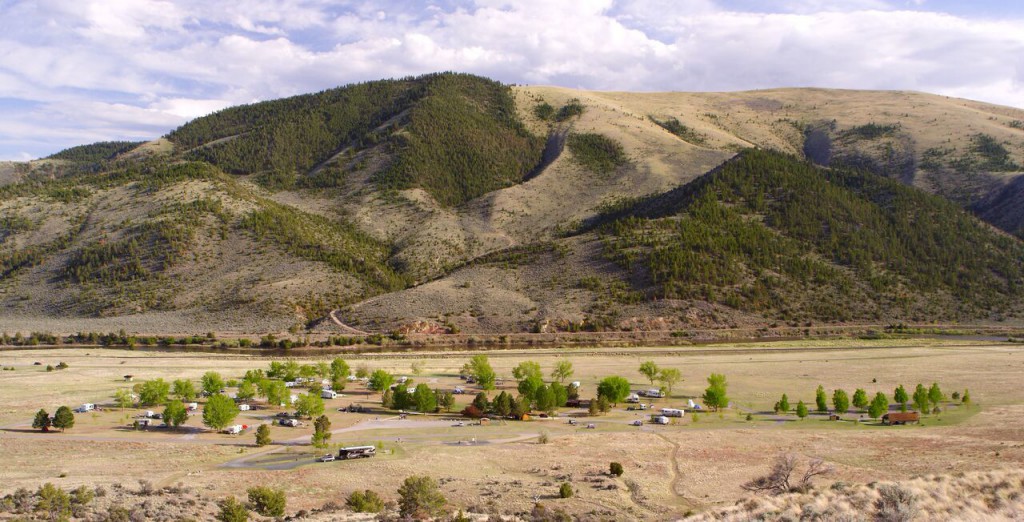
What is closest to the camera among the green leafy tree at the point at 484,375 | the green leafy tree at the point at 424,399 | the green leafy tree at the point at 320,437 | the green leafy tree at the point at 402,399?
the green leafy tree at the point at 320,437

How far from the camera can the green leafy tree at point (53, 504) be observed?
29453mm

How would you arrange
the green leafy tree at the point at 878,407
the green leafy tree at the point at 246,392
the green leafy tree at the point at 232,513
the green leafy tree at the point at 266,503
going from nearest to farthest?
1. the green leafy tree at the point at 232,513
2. the green leafy tree at the point at 266,503
3. the green leafy tree at the point at 878,407
4. the green leafy tree at the point at 246,392

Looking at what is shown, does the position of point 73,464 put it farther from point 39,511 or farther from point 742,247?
point 742,247

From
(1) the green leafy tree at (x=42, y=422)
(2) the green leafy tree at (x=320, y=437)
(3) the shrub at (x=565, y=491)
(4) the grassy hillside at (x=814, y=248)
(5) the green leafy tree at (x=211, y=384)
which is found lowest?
(3) the shrub at (x=565, y=491)

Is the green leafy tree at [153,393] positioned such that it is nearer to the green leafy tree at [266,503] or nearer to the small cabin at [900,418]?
the green leafy tree at [266,503]

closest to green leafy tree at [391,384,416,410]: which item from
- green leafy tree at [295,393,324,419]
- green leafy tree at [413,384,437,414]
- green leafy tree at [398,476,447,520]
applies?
green leafy tree at [413,384,437,414]

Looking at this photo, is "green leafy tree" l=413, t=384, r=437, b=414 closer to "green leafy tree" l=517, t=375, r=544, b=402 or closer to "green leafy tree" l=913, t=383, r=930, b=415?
"green leafy tree" l=517, t=375, r=544, b=402

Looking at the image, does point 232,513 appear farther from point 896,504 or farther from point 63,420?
point 63,420

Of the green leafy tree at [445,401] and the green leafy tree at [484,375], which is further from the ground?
the green leafy tree at [484,375]

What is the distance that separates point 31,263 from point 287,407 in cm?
11056

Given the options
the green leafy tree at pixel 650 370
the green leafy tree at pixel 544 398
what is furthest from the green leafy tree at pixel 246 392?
the green leafy tree at pixel 650 370

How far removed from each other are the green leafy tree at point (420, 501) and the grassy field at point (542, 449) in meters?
1.85

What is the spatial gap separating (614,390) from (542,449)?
1631 cm

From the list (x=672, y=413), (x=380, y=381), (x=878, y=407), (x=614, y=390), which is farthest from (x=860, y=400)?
(x=380, y=381)
